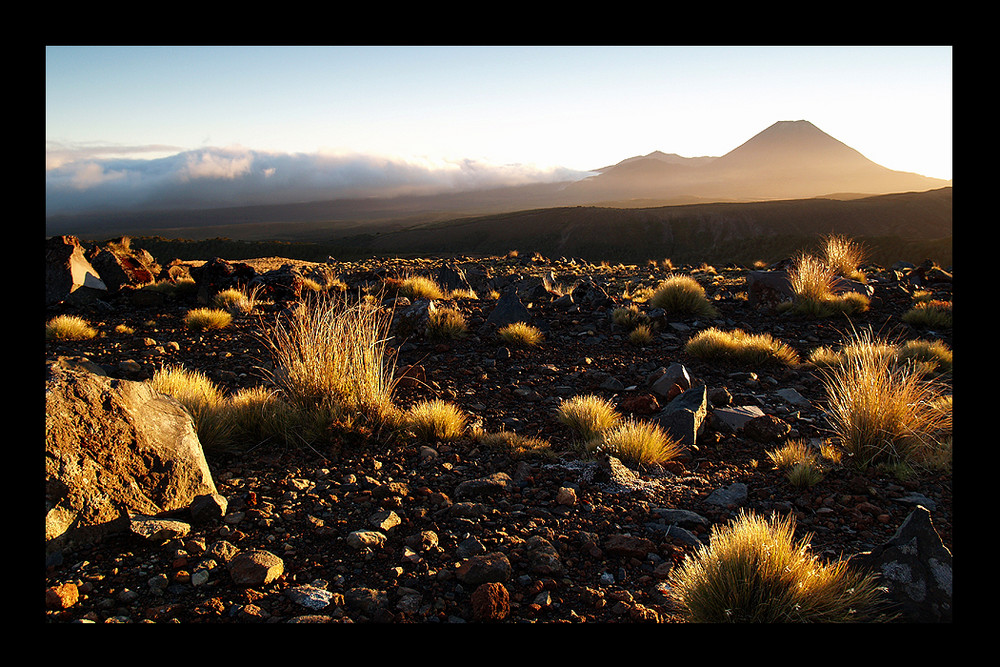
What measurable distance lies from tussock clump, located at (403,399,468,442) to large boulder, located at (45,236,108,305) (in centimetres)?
947

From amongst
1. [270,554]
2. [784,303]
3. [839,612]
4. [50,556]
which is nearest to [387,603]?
→ [270,554]

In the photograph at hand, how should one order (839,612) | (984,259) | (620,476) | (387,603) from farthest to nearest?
(620,476) < (387,603) < (839,612) < (984,259)

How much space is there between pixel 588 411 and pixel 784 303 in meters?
7.19

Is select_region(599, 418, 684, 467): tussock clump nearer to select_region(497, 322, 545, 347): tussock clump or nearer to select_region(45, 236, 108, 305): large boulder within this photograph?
select_region(497, 322, 545, 347): tussock clump

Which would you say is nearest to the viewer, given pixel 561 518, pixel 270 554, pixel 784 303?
pixel 270 554

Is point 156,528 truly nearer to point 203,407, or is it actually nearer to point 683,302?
point 203,407

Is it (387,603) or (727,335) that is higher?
(727,335)

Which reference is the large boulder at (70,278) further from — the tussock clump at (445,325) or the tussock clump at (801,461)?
the tussock clump at (801,461)

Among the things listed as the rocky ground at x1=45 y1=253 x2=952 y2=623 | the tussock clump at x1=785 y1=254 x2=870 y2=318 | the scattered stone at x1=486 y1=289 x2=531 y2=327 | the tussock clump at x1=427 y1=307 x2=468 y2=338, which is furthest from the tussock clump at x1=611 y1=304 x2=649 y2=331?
the tussock clump at x1=785 y1=254 x2=870 y2=318

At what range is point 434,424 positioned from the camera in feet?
14.9

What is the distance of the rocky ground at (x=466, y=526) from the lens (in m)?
2.43

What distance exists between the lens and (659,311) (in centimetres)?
961
